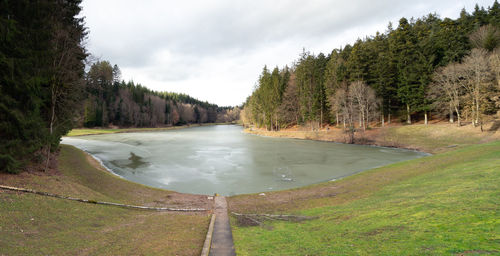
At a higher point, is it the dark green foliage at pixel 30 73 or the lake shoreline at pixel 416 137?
the dark green foliage at pixel 30 73

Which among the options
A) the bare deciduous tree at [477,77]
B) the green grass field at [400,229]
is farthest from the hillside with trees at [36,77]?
the bare deciduous tree at [477,77]

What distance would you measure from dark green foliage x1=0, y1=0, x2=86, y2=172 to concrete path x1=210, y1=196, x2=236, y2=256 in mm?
11490

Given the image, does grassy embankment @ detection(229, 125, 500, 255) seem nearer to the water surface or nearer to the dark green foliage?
the water surface

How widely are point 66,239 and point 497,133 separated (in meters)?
42.3

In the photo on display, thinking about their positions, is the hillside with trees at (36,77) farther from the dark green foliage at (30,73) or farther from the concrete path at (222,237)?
the concrete path at (222,237)

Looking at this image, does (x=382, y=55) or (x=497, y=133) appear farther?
(x=382, y=55)

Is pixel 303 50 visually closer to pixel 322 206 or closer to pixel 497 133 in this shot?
pixel 497 133

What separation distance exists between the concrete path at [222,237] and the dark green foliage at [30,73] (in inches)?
452

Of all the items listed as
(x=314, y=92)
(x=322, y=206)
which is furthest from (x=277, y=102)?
(x=322, y=206)

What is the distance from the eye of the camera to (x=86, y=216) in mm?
8773

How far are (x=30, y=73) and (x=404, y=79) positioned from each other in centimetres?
5526

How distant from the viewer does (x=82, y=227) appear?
7707 mm

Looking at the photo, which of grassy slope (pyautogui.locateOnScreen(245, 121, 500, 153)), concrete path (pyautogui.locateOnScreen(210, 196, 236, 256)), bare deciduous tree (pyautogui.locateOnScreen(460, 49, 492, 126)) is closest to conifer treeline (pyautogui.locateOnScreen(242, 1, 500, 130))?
bare deciduous tree (pyautogui.locateOnScreen(460, 49, 492, 126))

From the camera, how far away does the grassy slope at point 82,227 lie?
19.8 feet
